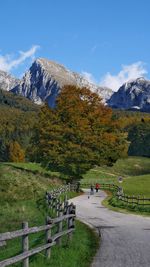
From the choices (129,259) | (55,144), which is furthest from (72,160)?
(129,259)

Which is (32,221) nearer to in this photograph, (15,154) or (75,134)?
(75,134)

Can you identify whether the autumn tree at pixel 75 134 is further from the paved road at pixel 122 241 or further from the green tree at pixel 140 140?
the green tree at pixel 140 140

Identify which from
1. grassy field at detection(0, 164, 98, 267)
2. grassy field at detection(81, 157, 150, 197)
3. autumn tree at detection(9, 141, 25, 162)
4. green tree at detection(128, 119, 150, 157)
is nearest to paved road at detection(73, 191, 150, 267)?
grassy field at detection(0, 164, 98, 267)

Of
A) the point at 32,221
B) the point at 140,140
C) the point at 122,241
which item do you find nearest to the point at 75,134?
the point at 32,221

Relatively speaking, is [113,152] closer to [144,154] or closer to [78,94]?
[78,94]

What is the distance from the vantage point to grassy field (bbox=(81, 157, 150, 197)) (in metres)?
Result: 79.4

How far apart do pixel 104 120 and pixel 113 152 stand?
5569 millimetres

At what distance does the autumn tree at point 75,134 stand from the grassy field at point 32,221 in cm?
380

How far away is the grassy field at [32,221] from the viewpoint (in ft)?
51.6

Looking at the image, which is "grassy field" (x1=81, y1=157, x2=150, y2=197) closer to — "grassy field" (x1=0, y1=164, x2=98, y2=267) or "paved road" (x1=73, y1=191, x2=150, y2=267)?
"grassy field" (x1=0, y1=164, x2=98, y2=267)

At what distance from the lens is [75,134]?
63.2m

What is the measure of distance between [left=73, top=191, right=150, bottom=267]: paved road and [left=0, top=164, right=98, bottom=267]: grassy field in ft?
1.85

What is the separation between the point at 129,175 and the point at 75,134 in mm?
65795

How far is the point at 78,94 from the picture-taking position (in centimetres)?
6606
